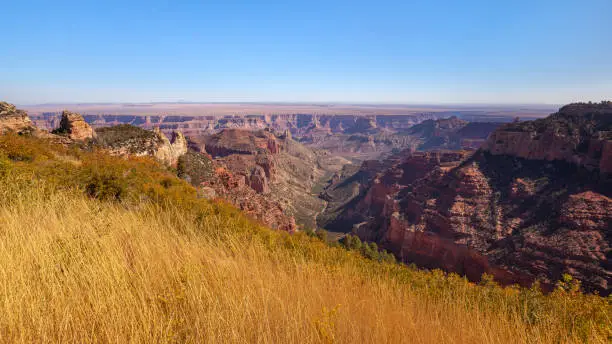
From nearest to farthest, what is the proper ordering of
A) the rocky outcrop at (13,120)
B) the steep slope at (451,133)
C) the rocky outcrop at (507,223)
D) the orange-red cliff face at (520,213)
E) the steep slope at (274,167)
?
1. the rocky outcrop at (13,120)
2. the rocky outcrop at (507,223)
3. the orange-red cliff face at (520,213)
4. the steep slope at (274,167)
5. the steep slope at (451,133)

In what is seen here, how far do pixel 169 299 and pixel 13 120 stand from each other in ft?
79.8

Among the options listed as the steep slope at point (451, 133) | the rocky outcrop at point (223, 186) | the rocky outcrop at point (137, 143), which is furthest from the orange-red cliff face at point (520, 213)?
the steep slope at point (451, 133)

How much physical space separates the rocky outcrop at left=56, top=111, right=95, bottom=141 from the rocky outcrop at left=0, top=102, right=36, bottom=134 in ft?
7.48

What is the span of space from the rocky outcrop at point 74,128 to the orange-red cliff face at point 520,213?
1587 inches

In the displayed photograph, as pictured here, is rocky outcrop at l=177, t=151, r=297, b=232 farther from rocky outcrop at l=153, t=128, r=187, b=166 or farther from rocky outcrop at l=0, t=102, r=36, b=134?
rocky outcrop at l=0, t=102, r=36, b=134

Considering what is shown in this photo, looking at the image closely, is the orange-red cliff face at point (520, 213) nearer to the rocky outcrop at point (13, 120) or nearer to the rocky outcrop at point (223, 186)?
the rocky outcrop at point (223, 186)

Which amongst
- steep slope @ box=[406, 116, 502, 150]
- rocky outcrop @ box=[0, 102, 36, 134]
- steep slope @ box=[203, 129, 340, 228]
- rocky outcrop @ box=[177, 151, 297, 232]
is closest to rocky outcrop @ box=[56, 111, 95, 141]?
rocky outcrop @ box=[0, 102, 36, 134]

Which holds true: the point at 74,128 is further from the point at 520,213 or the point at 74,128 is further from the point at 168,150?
the point at 520,213

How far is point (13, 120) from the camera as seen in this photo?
17484 mm

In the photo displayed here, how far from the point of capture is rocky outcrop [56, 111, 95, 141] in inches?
818

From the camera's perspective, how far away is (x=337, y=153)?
192 m

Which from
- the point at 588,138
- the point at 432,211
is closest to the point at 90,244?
the point at 432,211

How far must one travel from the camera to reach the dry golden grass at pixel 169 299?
70.9 inches

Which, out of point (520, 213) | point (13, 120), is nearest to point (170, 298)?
point (13, 120)
